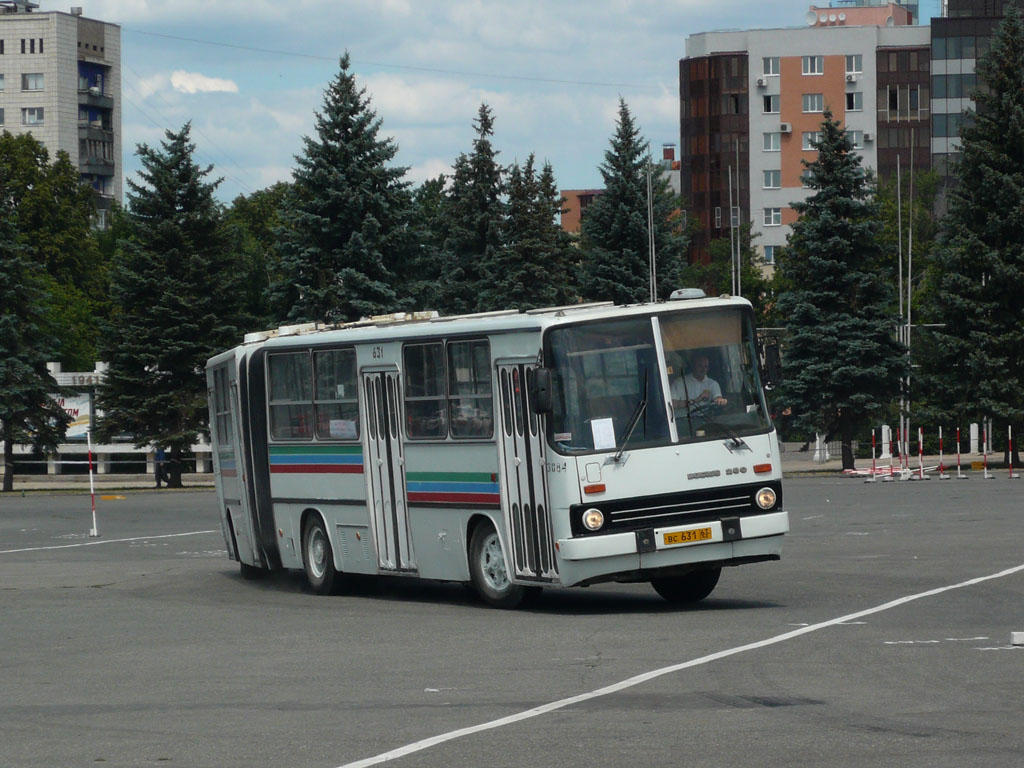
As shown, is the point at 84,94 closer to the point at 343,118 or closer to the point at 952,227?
the point at 343,118

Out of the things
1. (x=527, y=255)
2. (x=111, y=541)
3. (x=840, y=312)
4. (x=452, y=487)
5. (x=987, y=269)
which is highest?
(x=527, y=255)

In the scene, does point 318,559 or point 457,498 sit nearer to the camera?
point 457,498

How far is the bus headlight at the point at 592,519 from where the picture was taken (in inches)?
624

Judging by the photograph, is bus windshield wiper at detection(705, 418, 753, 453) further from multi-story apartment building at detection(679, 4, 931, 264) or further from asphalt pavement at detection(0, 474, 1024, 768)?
multi-story apartment building at detection(679, 4, 931, 264)

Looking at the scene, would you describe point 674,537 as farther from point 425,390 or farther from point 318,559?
point 318,559

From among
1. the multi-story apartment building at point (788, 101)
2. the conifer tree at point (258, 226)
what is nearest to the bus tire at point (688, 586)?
the conifer tree at point (258, 226)

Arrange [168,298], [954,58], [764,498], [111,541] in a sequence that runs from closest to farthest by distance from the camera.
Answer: [764,498], [111,541], [168,298], [954,58]

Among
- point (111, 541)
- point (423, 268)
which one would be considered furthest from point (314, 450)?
point (423, 268)

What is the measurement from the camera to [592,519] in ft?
52.0

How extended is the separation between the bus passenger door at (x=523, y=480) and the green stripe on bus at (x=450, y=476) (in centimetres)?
33

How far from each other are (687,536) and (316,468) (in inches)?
222

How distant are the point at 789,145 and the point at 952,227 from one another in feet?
238

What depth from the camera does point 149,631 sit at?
1603 centimetres

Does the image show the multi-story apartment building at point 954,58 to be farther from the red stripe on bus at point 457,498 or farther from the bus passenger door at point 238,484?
the red stripe on bus at point 457,498
